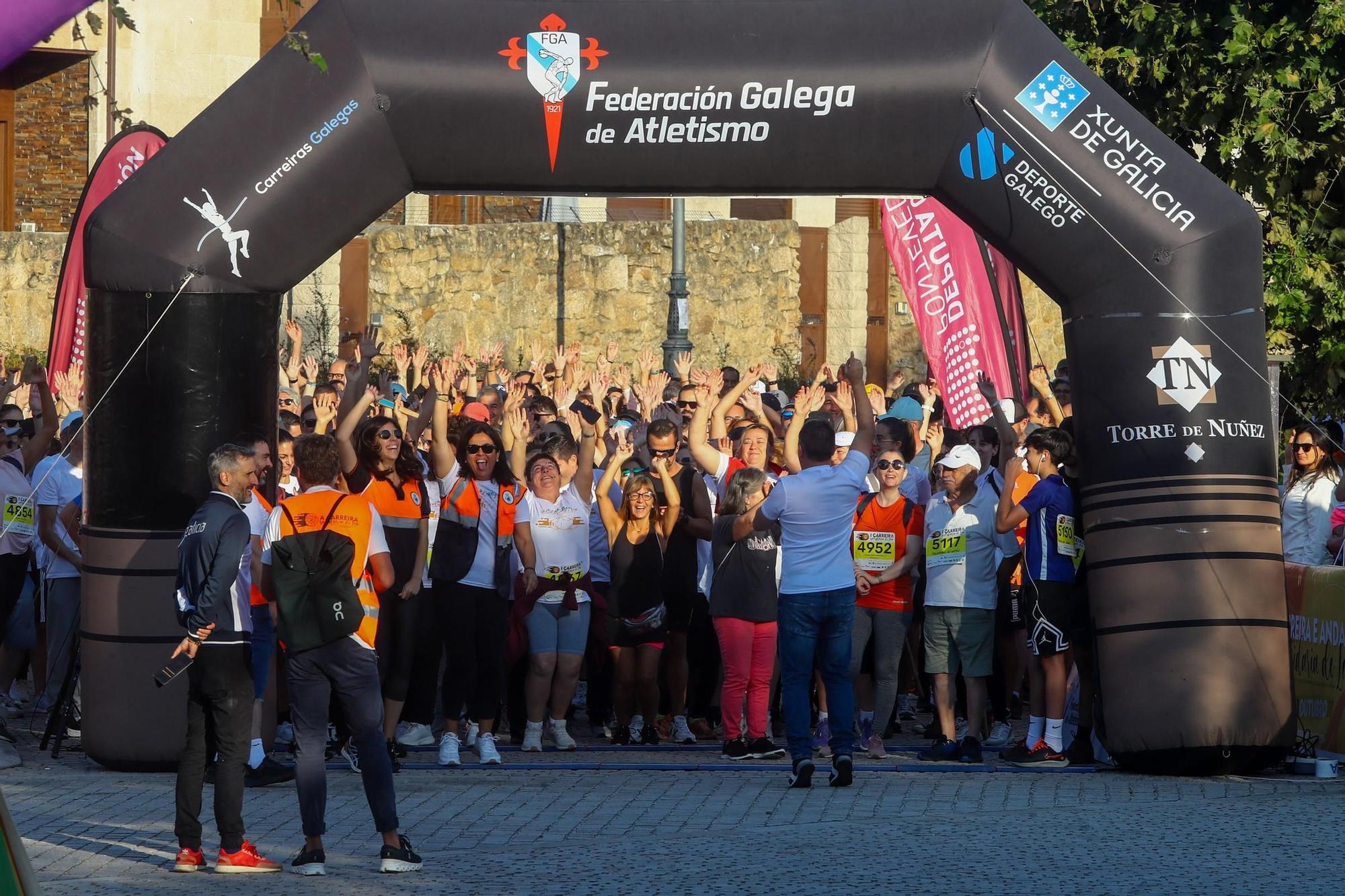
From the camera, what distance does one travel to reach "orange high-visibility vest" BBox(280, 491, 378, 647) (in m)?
7.32

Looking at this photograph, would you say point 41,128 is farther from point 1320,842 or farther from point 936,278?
point 1320,842

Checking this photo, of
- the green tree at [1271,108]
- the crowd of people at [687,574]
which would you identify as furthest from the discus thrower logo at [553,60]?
the green tree at [1271,108]

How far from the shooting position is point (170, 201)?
29.0 ft

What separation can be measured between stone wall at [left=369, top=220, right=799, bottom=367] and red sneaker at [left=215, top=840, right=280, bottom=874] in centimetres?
1888

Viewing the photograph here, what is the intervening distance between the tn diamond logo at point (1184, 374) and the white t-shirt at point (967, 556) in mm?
1355

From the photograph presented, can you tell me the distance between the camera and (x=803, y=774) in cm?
881

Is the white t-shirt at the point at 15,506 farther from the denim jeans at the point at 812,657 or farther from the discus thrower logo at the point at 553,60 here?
the denim jeans at the point at 812,657

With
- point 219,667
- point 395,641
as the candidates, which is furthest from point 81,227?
point 219,667

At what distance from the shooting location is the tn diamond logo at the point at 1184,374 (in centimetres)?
891

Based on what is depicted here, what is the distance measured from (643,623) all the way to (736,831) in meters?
2.78

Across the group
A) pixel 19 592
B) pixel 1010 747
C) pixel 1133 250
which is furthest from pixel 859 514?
pixel 19 592

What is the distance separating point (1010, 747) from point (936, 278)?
3.83 meters

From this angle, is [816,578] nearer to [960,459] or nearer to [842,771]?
[842,771]

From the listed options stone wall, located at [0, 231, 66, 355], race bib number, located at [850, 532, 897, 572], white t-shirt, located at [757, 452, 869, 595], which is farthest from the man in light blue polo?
stone wall, located at [0, 231, 66, 355]
